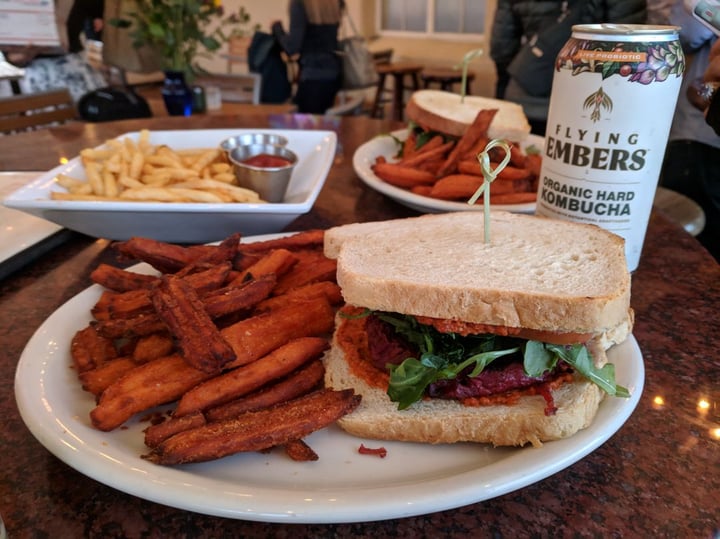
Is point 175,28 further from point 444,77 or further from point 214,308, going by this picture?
point 444,77

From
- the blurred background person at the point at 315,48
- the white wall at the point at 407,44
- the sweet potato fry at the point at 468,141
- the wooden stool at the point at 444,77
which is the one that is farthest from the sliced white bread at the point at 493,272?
the white wall at the point at 407,44

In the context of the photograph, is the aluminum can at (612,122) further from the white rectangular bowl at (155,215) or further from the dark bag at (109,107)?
the dark bag at (109,107)

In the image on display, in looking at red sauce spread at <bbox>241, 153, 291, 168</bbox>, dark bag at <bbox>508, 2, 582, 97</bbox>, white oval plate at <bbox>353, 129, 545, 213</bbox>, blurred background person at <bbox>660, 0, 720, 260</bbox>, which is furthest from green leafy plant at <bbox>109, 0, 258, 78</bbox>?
blurred background person at <bbox>660, 0, 720, 260</bbox>

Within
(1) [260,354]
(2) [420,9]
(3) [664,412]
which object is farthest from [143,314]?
(2) [420,9]

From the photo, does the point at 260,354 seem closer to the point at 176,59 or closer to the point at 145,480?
the point at 145,480

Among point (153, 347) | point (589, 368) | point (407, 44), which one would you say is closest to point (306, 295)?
point (153, 347)

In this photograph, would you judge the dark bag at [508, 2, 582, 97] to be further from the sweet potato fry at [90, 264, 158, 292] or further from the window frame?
the window frame
